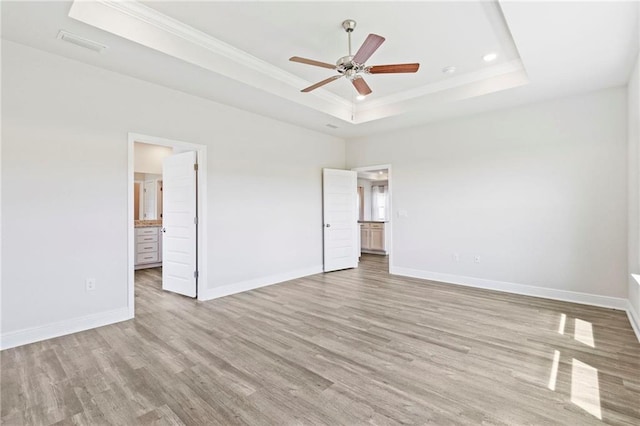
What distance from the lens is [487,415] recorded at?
1891 millimetres

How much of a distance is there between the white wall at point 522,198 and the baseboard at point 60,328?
15.2ft

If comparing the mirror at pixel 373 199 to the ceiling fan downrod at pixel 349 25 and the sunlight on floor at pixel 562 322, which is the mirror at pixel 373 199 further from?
the ceiling fan downrod at pixel 349 25

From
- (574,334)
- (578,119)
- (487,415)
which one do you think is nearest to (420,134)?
(578,119)

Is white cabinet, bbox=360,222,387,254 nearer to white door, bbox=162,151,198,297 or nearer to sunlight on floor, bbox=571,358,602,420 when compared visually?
white door, bbox=162,151,198,297

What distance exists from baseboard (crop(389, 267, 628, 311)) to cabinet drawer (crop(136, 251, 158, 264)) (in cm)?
521

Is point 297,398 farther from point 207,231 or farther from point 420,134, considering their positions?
point 420,134

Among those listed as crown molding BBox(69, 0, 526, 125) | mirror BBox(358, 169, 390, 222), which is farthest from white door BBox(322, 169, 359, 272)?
mirror BBox(358, 169, 390, 222)

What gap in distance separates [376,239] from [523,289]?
445 centimetres

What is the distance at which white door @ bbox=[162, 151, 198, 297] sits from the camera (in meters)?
4.47

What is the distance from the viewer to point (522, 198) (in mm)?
4594

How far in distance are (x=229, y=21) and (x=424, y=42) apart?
2.13m

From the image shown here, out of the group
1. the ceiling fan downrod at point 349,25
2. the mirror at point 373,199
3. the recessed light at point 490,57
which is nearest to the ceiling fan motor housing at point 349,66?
the ceiling fan downrod at point 349,25

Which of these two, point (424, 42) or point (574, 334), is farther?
point (424, 42)

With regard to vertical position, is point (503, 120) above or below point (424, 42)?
below
